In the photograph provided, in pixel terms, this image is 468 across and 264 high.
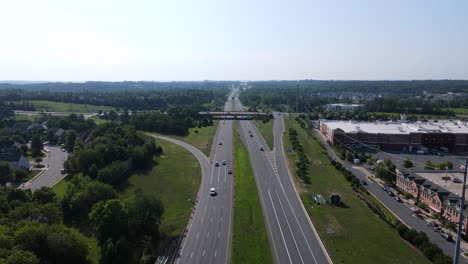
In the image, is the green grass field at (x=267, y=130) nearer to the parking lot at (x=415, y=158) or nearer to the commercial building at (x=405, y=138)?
the commercial building at (x=405, y=138)

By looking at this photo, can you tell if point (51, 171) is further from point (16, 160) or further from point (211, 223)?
point (211, 223)

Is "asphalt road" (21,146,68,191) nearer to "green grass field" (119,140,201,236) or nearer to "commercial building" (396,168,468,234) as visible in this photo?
"green grass field" (119,140,201,236)

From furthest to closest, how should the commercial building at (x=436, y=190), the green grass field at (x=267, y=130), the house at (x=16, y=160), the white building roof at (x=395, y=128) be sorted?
the green grass field at (x=267, y=130)
the white building roof at (x=395, y=128)
the house at (x=16, y=160)
the commercial building at (x=436, y=190)

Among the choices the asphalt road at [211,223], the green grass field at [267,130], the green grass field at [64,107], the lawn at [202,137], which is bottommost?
the asphalt road at [211,223]

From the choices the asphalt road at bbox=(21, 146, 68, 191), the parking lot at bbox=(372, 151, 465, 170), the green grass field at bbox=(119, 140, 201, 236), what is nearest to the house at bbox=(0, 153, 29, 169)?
the asphalt road at bbox=(21, 146, 68, 191)

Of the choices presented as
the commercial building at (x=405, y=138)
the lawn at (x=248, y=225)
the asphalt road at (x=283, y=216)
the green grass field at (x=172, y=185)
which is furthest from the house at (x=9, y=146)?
the commercial building at (x=405, y=138)

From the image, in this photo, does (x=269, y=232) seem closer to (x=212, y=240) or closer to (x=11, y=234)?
(x=212, y=240)
